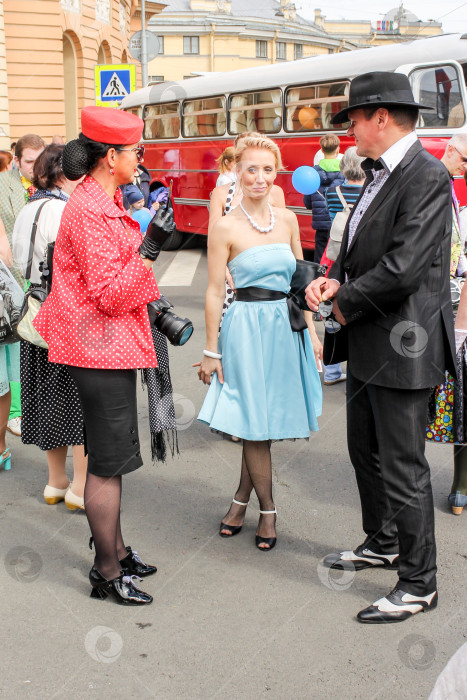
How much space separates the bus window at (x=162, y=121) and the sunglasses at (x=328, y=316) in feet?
45.5

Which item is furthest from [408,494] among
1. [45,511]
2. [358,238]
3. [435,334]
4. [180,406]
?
[180,406]

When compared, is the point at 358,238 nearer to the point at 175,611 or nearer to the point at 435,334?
the point at 435,334

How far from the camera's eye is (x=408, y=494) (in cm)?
321

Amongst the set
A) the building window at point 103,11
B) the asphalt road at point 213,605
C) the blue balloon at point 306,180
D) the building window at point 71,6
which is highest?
the building window at point 103,11

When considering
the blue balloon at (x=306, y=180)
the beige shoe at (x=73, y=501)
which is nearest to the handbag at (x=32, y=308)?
the beige shoe at (x=73, y=501)

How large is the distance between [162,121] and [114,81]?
2495 mm

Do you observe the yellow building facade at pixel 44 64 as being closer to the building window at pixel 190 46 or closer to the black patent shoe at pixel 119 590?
the black patent shoe at pixel 119 590

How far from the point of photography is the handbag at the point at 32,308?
4.09 meters

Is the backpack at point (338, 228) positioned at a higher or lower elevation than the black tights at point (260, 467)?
higher

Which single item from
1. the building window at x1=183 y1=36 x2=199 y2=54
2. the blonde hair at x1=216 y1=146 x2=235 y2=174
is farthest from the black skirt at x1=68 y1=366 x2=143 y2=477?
the building window at x1=183 y1=36 x2=199 y2=54

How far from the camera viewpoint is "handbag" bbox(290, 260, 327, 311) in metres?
3.83

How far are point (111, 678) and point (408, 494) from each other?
4.44 ft

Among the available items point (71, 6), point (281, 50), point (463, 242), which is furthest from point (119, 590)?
point (281, 50)

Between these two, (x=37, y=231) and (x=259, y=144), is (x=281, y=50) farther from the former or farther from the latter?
(x=259, y=144)
